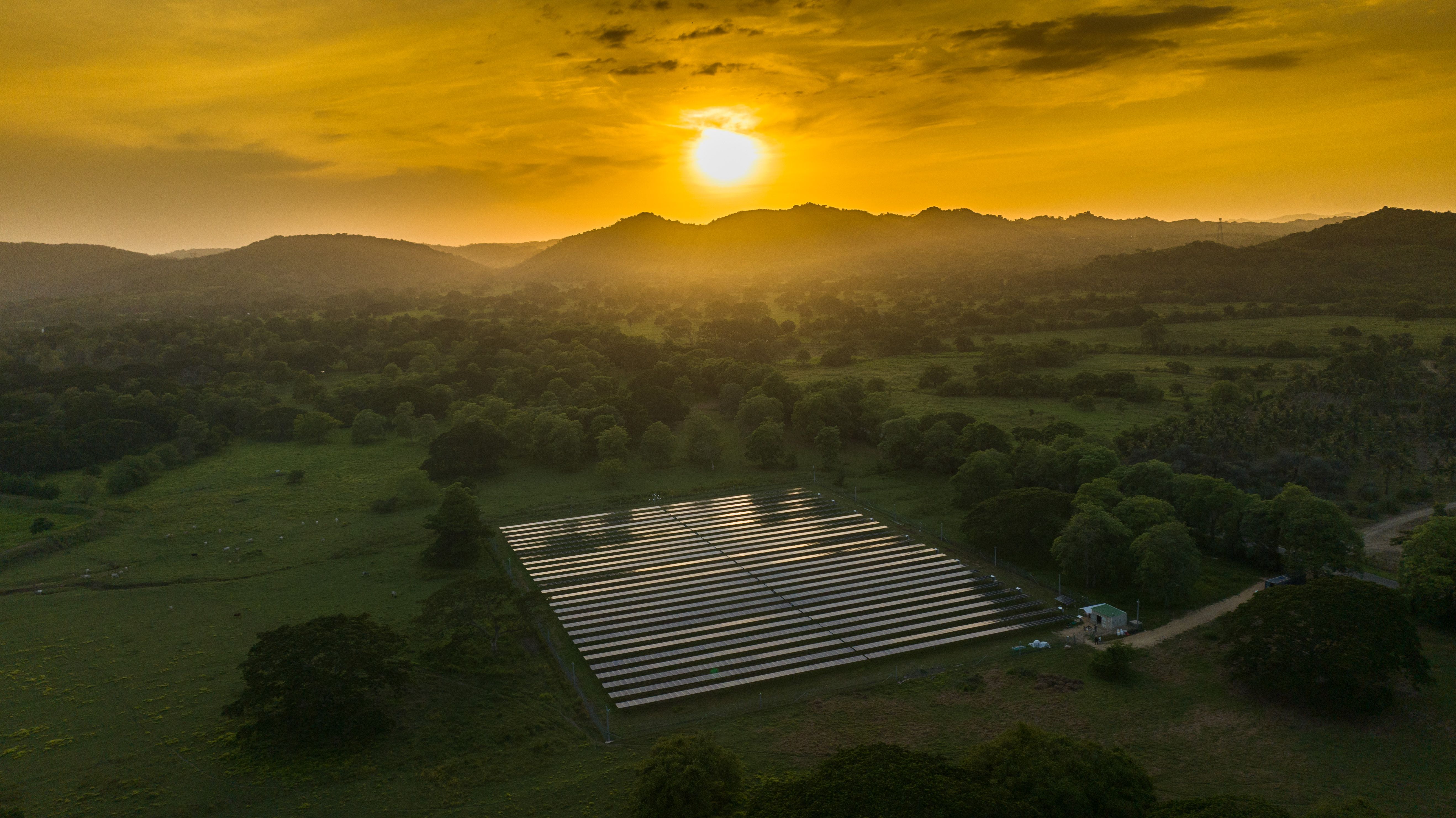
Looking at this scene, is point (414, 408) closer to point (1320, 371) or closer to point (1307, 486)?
point (1307, 486)

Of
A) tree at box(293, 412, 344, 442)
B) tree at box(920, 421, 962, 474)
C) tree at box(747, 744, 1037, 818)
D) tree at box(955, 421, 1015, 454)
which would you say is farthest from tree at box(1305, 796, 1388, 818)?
tree at box(293, 412, 344, 442)

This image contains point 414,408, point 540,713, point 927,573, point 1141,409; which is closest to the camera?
point 540,713

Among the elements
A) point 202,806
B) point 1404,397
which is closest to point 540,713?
point 202,806

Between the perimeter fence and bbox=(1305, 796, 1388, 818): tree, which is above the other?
bbox=(1305, 796, 1388, 818): tree

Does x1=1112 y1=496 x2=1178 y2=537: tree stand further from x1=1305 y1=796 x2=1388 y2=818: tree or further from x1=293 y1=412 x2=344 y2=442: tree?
x1=293 y1=412 x2=344 y2=442: tree

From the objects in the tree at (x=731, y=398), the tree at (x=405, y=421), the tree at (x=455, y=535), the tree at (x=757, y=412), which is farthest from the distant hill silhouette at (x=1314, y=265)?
the tree at (x=455, y=535)

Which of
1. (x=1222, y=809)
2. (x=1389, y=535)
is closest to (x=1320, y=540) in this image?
(x=1389, y=535)
